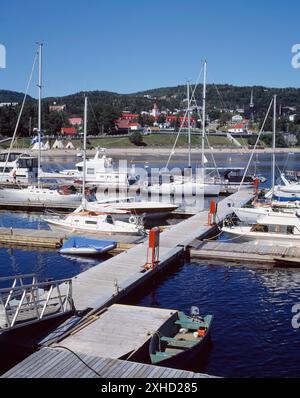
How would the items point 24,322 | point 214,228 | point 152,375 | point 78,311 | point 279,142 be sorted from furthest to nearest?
1. point 279,142
2. point 214,228
3. point 78,311
4. point 24,322
5. point 152,375

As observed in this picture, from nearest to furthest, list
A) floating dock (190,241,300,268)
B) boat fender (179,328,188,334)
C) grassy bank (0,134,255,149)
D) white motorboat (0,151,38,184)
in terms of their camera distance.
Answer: boat fender (179,328,188,334) < floating dock (190,241,300,268) < white motorboat (0,151,38,184) < grassy bank (0,134,255,149)

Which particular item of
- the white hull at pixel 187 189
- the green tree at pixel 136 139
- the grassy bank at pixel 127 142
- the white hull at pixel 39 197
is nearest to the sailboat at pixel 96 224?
the white hull at pixel 39 197

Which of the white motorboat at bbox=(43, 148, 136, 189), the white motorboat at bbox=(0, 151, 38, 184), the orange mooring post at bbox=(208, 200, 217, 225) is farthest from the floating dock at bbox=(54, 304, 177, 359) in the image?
the white motorboat at bbox=(0, 151, 38, 184)

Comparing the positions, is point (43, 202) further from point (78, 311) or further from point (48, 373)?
point (48, 373)

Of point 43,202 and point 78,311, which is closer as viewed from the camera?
point 78,311

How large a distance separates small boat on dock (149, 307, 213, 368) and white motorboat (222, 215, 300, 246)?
1500 cm

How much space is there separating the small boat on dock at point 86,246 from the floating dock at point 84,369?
15290 mm

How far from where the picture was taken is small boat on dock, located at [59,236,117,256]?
29391 millimetres

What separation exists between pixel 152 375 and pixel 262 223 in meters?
21.2

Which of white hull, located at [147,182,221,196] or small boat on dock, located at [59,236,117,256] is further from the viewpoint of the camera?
white hull, located at [147,182,221,196]

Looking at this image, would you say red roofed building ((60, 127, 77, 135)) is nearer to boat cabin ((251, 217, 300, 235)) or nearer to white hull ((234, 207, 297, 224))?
white hull ((234, 207, 297, 224))

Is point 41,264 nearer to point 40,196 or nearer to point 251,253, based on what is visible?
point 251,253

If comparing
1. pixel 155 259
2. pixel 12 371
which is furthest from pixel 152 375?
pixel 155 259
